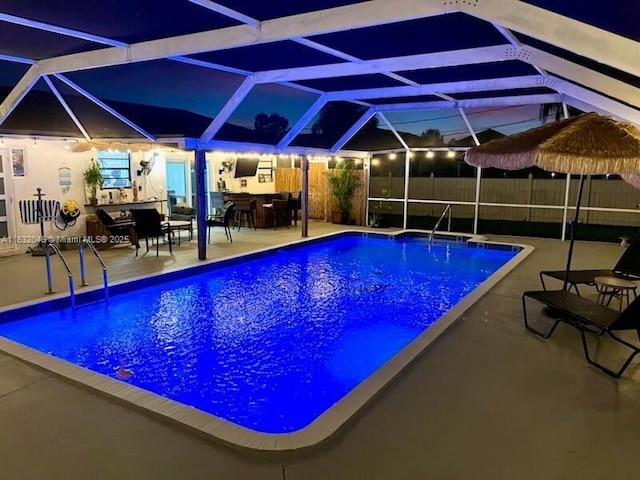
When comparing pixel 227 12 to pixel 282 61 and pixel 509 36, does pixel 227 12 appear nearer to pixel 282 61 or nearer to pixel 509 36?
pixel 282 61

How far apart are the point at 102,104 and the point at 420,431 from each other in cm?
782

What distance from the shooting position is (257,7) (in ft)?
13.6

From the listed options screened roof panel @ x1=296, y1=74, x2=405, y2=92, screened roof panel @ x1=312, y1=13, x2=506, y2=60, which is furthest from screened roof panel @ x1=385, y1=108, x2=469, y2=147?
screened roof panel @ x1=312, y1=13, x2=506, y2=60

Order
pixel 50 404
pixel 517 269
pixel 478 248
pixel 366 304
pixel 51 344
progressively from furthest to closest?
pixel 478 248
pixel 517 269
pixel 366 304
pixel 51 344
pixel 50 404

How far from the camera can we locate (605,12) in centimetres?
268

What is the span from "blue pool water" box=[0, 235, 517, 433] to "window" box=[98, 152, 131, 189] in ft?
14.7

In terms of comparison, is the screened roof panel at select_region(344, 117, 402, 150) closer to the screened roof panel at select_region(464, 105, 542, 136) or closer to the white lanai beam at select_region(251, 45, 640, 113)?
the screened roof panel at select_region(464, 105, 542, 136)

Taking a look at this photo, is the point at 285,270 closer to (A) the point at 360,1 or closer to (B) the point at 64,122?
(B) the point at 64,122

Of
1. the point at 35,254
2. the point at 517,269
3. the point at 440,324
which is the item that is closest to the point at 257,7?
the point at 440,324

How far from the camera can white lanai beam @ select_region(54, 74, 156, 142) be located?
24.5 ft

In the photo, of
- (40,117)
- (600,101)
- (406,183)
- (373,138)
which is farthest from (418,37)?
(406,183)

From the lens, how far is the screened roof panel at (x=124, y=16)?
4.11 meters

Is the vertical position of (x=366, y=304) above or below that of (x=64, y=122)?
below

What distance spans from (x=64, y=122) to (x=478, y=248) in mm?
9693
